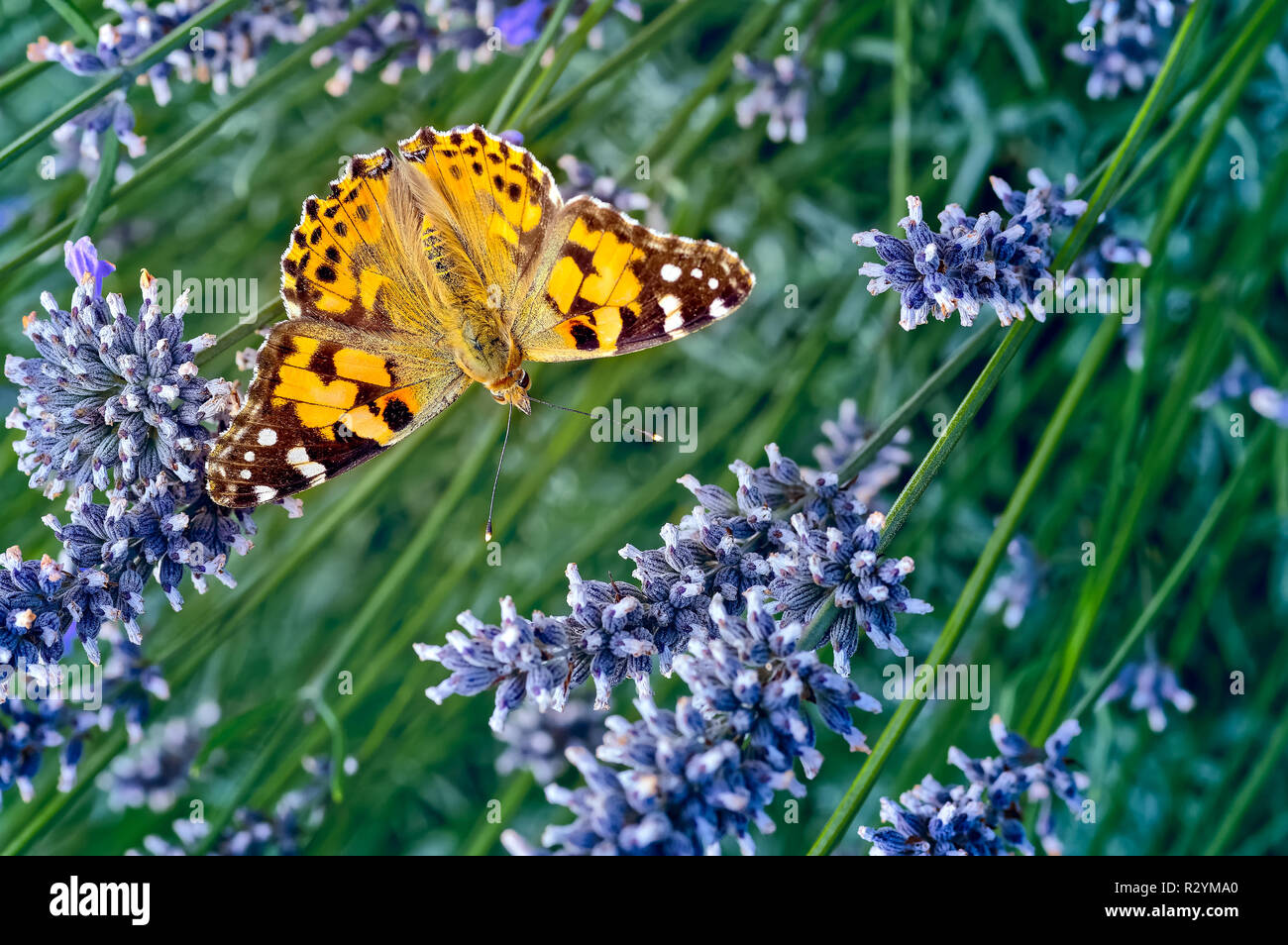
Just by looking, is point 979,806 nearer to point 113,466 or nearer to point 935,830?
point 935,830

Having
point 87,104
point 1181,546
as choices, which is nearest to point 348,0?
point 87,104

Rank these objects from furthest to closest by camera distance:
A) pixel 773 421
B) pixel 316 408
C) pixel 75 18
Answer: pixel 773 421 < pixel 75 18 < pixel 316 408

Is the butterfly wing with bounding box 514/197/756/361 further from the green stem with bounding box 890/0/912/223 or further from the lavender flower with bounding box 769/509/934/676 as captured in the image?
the green stem with bounding box 890/0/912/223

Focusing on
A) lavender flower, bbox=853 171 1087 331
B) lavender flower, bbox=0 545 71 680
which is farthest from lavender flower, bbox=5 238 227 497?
lavender flower, bbox=853 171 1087 331

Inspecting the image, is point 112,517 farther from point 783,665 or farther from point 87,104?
point 783,665

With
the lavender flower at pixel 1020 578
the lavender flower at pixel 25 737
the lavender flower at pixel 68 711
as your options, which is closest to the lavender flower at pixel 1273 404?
the lavender flower at pixel 1020 578

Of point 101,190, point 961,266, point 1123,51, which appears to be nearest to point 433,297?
point 101,190

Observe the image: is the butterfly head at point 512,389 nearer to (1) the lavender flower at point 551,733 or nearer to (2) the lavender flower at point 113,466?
(2) the lavender flower at point 113,466

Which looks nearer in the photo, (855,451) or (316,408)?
(316,408)
